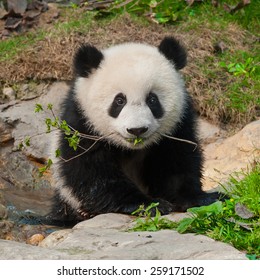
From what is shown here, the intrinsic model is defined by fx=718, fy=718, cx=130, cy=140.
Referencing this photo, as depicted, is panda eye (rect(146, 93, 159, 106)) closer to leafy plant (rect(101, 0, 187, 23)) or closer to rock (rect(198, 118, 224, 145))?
rock (rect(198, 118, 224, 145))

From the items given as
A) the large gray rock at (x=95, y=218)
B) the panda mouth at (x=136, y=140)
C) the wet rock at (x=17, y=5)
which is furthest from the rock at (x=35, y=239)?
the wet rock at (x=17, y=5)

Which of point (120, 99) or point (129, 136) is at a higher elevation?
point (120, 99)

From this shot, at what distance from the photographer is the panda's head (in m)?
5.86

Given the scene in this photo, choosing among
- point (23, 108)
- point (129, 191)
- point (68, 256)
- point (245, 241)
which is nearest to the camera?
point (68, 256)

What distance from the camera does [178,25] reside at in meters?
10.2

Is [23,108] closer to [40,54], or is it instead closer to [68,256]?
[40,54]

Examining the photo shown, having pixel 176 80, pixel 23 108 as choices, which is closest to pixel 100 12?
pixel 23 108

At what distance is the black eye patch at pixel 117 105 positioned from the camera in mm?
5926

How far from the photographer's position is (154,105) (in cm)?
603

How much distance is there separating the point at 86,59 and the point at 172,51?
0.77 m

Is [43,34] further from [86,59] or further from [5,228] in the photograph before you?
[5,228]

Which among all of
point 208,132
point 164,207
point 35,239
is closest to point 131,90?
point 164,207

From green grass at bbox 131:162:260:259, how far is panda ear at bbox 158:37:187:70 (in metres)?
1.56

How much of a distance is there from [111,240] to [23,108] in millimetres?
5191
